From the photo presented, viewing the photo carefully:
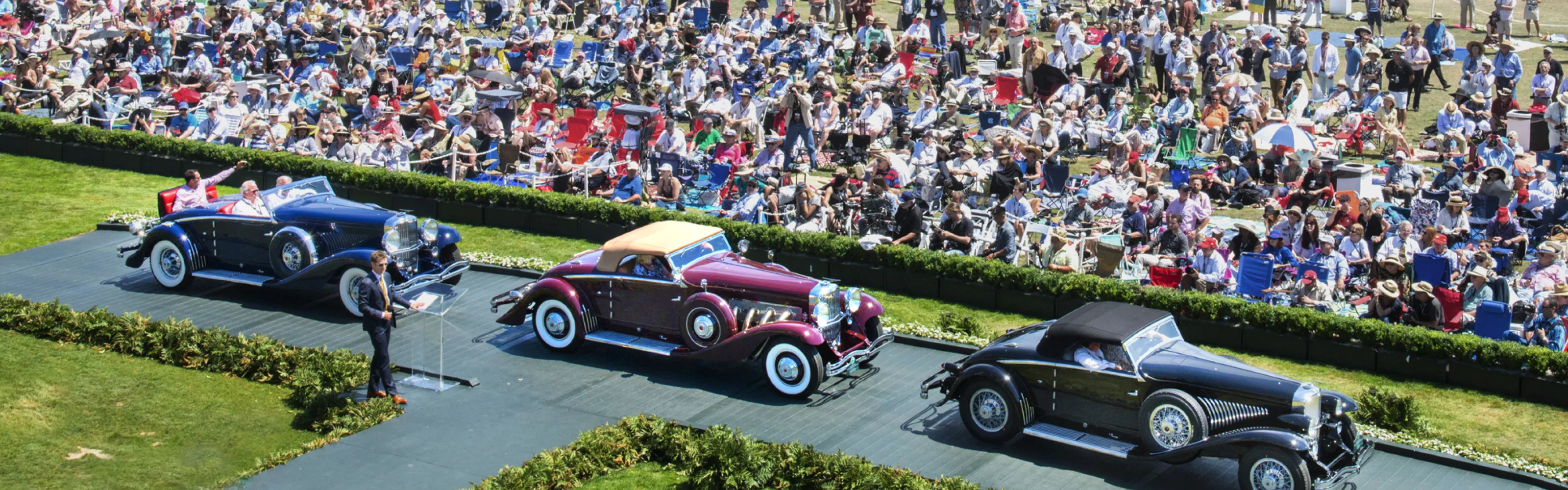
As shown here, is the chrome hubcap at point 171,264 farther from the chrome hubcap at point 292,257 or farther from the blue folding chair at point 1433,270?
the blue folding chair at point 1433,270

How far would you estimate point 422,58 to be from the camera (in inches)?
1278

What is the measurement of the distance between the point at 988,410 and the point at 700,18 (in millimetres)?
22316

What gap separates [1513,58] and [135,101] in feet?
88.6

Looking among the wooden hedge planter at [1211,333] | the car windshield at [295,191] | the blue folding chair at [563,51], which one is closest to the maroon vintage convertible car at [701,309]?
the car windshield at [295,191]

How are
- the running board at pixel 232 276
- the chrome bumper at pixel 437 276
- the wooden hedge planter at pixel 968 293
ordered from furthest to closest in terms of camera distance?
the wooden hedge planter at pixel 968 293
the running board at pixel 232 276
the chrome bumper at pixel 437 276

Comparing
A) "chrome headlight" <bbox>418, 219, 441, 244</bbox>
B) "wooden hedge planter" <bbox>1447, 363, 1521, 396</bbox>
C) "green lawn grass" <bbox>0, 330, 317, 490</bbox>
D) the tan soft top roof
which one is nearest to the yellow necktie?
"green lawn grass" <bbox>0, 330, 317, 490</bbox>

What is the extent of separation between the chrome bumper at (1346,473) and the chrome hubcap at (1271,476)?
27cm

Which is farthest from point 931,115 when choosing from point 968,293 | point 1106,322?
point 1106,322

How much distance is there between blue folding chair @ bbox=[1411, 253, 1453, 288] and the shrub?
3.22 m

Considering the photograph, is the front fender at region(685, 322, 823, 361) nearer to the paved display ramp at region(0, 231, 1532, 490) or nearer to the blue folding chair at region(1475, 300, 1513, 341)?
the paved display ramp at region(0, 231, 1532, 490)

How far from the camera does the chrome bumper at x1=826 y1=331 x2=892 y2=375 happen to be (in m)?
15.0

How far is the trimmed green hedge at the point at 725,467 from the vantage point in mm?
12562

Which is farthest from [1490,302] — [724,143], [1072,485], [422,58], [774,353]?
[422,58]

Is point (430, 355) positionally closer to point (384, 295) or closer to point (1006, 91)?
point (384, 295)
